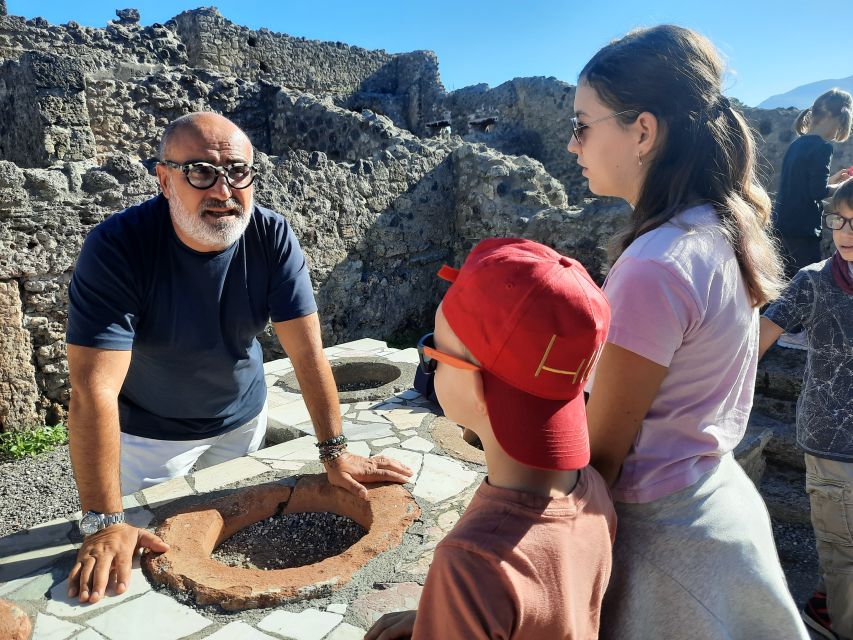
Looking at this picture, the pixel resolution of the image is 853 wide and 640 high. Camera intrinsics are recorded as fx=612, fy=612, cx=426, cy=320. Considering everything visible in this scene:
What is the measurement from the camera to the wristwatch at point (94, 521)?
198cm

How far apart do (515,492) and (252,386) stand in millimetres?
2074

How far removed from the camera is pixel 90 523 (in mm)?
1982

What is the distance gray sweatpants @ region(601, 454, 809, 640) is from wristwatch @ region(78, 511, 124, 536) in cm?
161

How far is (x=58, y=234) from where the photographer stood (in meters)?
5.14

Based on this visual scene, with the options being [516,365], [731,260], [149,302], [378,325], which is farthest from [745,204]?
[378,325]

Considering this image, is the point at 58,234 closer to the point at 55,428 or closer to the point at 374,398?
the point at 55,428

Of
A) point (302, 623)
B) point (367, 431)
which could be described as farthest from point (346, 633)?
point (367, 431)

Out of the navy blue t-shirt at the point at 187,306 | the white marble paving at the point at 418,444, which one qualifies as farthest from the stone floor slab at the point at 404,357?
the navy blue t-shirt at the point at 187,306

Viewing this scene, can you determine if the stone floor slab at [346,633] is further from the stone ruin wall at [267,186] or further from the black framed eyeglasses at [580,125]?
the stone ruin wall at [267,186]

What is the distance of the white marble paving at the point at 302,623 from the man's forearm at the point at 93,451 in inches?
25.2

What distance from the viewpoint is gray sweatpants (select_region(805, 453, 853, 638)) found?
2.40 metres

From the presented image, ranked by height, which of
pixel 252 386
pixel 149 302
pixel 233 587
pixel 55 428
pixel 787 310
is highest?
pixel 149 302

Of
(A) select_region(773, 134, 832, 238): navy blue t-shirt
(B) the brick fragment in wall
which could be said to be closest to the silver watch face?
(B) the brick fragment in wall

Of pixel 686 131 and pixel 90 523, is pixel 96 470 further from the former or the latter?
pixel 686 131
